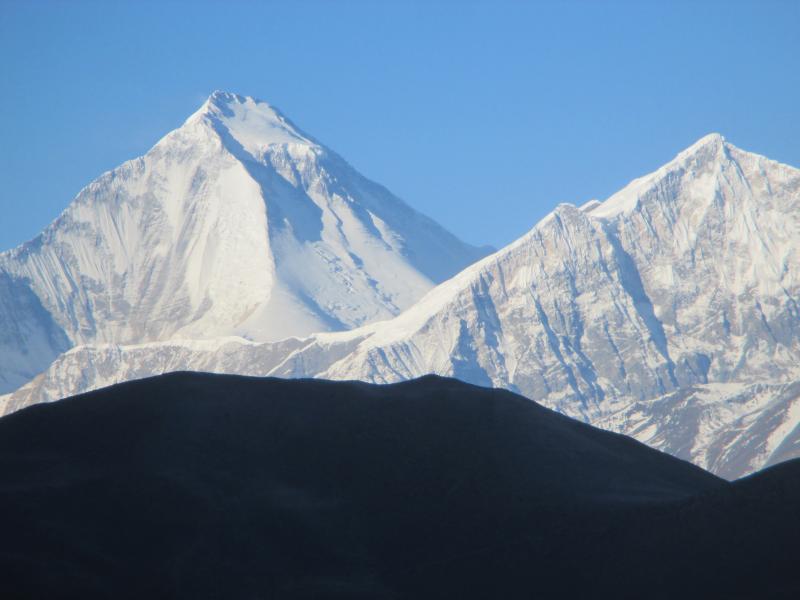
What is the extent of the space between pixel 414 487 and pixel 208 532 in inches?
647

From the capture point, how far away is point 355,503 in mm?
102750

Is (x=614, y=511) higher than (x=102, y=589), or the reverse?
(x=614, y=511)

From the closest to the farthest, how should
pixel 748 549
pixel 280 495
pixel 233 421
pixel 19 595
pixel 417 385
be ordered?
pixel 19 595 < pixel 748 549 < pixel 280 495 < pixel 233 421 < pixel 417 385

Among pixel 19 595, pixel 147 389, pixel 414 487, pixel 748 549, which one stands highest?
pixel 147 389

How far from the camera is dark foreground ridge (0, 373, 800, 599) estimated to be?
8819 centimetres

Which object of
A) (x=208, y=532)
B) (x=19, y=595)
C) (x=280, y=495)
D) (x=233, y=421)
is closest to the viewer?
(x=19, y=595)

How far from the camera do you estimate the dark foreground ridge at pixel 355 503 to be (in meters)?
88.2

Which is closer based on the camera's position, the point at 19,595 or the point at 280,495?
the point at 19,595

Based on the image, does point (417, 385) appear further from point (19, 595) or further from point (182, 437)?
point (19, 595)

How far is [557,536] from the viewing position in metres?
96.9

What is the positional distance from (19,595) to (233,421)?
104ft

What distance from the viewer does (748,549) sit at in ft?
289

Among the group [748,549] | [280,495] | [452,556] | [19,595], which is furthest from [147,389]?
[748,549]

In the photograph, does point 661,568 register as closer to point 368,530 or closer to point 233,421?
point 368,530
